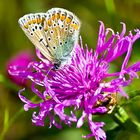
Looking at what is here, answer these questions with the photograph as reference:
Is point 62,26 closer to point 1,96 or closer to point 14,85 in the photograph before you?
point 14,85

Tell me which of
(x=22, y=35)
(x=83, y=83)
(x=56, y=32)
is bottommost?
(x=22, y=35)

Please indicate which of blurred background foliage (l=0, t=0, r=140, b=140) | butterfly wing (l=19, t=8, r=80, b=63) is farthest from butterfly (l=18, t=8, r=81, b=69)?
blurred background foliage (l=0, t=0, r=140, b=140)

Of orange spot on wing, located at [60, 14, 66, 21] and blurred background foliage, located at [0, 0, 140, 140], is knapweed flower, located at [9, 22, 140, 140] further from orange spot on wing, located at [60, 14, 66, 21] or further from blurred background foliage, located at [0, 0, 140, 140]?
blurred background foliage, located at [0, 0, 140, 140]

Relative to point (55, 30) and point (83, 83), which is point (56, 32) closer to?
point (55, 30)

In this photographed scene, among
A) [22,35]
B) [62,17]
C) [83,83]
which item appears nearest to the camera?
[83,83]

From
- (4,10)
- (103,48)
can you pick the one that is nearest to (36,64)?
(103,48)

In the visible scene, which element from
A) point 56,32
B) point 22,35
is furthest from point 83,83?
point 22,35
